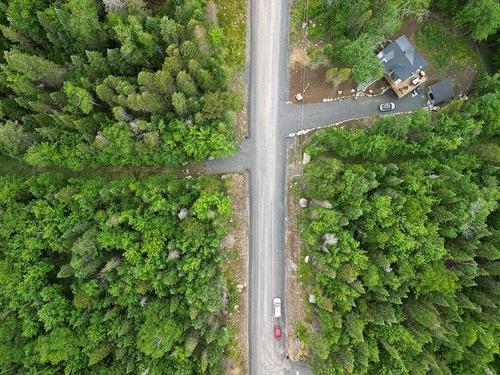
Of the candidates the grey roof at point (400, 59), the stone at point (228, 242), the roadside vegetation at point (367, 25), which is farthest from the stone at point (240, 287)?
the grey roof at point (400, 59)

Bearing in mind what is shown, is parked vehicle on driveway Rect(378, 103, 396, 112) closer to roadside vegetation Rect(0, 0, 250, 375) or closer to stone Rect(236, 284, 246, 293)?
roadside vegetation Rect(0, 0, 250, 375)

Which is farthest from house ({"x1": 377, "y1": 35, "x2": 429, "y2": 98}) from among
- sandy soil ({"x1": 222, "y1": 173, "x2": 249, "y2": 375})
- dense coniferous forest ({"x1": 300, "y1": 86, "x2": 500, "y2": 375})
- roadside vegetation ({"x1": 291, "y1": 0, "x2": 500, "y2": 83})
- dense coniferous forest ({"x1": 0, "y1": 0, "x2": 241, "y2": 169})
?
sandy soil ({"x1": 222, "y1": 173, "x2": 249, "y2": 375})

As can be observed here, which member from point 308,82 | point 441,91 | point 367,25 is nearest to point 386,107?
point 441,91

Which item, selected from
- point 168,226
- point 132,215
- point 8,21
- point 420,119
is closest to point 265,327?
point 168,226

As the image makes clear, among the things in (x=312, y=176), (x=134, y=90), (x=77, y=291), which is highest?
(x=134, y=90)

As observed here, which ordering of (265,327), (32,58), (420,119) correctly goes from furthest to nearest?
1. (265,327)
2. (420,119)
3. (32,58)

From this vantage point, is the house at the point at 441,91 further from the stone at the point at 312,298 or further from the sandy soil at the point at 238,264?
the stone at the point at 312,298

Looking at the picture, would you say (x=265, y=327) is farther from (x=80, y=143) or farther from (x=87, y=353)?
(x=80, y=143)
